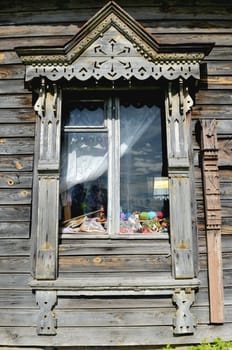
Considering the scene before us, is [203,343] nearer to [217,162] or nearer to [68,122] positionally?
[217,162]

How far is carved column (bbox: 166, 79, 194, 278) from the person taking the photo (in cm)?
349

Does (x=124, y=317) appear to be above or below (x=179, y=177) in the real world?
below

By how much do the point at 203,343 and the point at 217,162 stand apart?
1.81m

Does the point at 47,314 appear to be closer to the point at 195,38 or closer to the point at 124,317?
→ the point at 124,317

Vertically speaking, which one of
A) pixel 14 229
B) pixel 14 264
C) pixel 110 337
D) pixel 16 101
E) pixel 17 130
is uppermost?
pixel 16 101

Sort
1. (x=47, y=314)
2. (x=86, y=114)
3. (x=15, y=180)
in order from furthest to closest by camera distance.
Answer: (x=86, y=114) → (x=15, y=180) → (x=47, y=314)

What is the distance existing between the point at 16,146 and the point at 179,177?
176 centimetres

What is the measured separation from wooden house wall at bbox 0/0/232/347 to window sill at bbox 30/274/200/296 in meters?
0.08

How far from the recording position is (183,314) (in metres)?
3.42

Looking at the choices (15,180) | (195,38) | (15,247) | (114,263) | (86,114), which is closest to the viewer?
(114,263)

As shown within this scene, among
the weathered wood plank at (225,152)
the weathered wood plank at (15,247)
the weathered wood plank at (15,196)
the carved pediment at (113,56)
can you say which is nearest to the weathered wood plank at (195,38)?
the carved pediment at (113,56)

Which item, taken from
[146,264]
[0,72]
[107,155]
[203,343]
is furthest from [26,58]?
[203,343]

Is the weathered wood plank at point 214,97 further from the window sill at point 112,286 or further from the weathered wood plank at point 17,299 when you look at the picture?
the weathered wood plank at point 17,299

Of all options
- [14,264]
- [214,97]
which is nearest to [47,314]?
[14,264]
